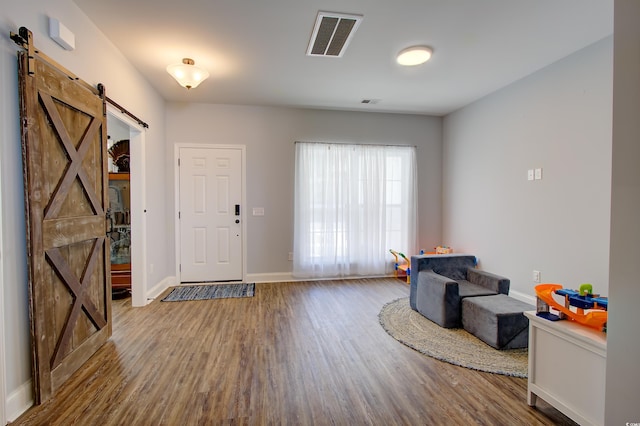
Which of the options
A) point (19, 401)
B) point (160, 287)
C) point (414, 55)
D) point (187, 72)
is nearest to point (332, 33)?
point (414, 55)

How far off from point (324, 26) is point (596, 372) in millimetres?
2953

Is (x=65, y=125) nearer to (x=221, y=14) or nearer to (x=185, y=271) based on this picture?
(x=221, y=14)

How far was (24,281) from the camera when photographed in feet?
5.91

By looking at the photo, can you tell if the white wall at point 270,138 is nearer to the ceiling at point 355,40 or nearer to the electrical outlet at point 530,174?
the ceiling at point 355,40

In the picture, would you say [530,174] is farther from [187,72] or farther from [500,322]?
[187,72]

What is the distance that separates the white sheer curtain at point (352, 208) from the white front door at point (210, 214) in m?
0.95

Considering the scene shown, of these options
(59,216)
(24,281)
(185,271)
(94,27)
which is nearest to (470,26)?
(94,27)

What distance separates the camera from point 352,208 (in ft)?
16.0

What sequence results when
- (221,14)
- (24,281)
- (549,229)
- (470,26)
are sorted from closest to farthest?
(24,281) < (221,14) < (470,26) < (549,229)

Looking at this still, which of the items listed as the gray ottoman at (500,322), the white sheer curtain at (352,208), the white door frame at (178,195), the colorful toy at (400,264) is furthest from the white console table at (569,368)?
the white door frame at (178,195)

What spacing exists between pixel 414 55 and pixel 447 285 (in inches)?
91.8

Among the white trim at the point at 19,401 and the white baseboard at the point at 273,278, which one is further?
the white baseboard at the point at 273,278

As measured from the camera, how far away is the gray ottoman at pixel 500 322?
2508 millimetres

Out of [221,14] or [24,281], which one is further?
[221,14]
